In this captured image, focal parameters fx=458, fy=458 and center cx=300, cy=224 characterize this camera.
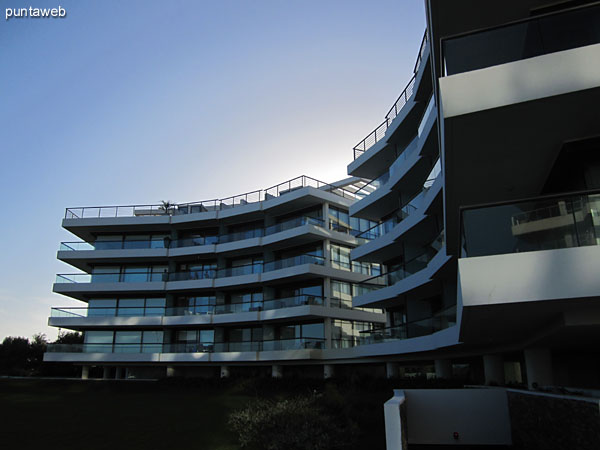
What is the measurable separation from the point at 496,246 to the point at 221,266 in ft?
107

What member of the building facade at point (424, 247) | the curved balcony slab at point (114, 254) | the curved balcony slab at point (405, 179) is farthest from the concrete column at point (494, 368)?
the curved balcony slab at point (114, 254)

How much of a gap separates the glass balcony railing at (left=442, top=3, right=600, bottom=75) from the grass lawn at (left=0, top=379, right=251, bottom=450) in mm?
12183

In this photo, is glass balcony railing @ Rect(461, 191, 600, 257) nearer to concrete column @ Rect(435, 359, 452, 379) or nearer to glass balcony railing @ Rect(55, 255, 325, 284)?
concrete column @ Rect(435, 359, 452, 379)

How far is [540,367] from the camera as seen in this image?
13.5 metres

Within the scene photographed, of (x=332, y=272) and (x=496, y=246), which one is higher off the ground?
(x=332, y=272)

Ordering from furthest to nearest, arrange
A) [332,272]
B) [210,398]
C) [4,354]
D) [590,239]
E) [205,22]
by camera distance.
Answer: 1. [4,354]
2. [332,272]
3. [210,398]
4. [205,22]
5. [590,239]

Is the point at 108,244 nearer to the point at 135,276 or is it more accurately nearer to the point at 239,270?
the point at 135,276

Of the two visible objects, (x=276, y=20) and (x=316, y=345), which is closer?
(x=276, y=20)

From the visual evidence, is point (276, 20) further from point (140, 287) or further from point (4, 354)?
point (4, 354)

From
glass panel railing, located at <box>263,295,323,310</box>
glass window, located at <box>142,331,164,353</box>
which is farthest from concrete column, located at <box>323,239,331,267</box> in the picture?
glass window, located at <box>142,331,164,353</box>

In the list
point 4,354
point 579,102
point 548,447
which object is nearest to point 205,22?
point 579,102

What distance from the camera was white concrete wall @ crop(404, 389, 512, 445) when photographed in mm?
13984

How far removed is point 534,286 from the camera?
23.1ft

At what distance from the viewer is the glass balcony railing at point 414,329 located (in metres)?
16.9
